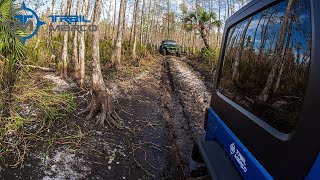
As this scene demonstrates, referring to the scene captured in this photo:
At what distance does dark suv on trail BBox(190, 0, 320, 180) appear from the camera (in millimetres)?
1256

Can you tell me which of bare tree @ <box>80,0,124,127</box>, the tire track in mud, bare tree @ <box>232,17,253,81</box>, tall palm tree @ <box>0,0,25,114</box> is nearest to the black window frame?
bare tree @ <box>232,17,253,81</box>

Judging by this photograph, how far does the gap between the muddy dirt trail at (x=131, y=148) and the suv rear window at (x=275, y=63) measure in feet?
6.80

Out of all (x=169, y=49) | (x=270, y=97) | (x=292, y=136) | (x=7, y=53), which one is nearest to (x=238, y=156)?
(x=270, y=97)

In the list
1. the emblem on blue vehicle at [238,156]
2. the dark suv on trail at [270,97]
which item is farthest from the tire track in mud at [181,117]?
the emblem on blue vehicle at [238,156]

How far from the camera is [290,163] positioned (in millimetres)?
1325

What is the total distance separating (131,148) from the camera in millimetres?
4422

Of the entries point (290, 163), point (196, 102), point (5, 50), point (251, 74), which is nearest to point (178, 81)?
point (196, 102)

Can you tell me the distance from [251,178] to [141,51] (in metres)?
18.9

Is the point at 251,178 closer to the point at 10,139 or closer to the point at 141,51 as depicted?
the point at 10,139

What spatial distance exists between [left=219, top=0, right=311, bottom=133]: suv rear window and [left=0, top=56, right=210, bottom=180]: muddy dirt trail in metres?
2.07

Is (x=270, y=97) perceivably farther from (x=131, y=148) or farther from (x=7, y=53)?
(x=7, y=53)

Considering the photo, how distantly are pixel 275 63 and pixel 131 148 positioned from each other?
10.4 ft

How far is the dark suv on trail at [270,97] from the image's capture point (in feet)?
4.12

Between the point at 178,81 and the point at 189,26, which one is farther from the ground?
the point at 189,26
